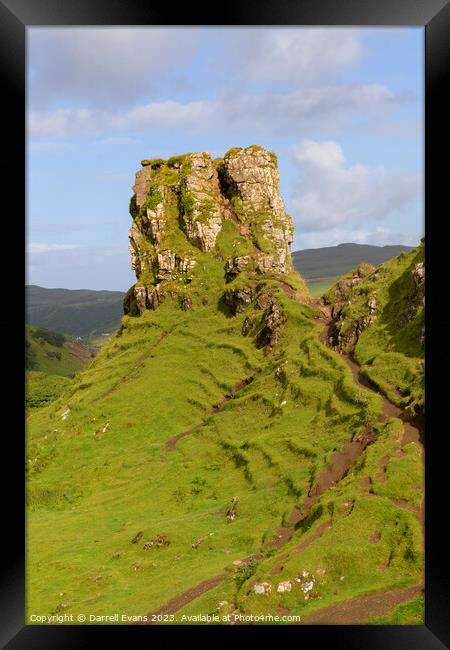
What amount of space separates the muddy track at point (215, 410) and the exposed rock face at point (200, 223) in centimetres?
1942

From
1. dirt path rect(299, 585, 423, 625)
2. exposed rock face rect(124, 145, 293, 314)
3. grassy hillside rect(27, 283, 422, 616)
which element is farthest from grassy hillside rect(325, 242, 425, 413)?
exposed rock face rect(124, 145, 293, 314)

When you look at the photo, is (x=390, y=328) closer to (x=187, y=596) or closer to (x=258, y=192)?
(x=187, y=596)

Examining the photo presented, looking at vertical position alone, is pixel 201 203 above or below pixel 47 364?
above

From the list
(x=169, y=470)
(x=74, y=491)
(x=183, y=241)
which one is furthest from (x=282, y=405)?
(x=183, y=241)

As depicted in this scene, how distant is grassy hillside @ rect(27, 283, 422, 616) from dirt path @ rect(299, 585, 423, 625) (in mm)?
592

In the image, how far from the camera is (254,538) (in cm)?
3531

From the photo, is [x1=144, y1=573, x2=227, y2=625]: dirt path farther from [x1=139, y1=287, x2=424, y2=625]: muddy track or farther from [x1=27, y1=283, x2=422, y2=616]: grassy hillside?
[x1=27, y1=283, x2=422, y2=616]: grassy hillside

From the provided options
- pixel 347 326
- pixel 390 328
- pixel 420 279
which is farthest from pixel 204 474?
pixel 420 279

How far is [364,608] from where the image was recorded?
22.1 m

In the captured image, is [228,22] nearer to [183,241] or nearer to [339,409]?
[339,409]

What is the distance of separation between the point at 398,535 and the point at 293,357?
33.3 meters

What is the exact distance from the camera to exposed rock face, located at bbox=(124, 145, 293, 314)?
267 ft

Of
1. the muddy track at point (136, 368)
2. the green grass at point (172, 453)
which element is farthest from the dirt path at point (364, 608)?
the muddy track at point (136, 368)
